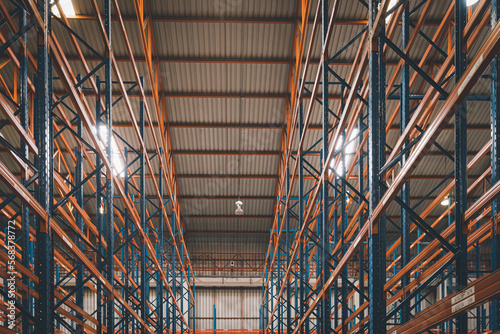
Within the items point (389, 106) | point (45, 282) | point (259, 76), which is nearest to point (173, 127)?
point (259, 76)

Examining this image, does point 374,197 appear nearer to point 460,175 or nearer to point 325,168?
point 460,175

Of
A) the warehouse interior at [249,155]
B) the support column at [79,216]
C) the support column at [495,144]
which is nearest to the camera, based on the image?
the support column at [495,144]

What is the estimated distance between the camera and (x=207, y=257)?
1465 inches

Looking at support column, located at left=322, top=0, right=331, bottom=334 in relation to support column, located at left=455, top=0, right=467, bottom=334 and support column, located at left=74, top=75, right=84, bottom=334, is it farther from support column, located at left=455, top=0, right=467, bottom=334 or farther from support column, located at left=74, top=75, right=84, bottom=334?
support column, located at left=74, top=75, right=84, bottom=334

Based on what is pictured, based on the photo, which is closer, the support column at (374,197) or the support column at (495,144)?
the support column at (495,144)

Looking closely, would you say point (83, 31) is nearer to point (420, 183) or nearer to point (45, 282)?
point (45, 282)

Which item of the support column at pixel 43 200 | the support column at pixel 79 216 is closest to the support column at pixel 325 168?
the support column at pixel 79 216

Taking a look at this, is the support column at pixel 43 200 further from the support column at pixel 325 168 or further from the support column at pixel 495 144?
the support column at pixel 495 144

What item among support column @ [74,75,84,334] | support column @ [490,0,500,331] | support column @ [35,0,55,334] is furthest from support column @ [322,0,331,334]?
support column @ [35,0,55,334]

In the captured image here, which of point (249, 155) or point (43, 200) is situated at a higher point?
point (249, 155)

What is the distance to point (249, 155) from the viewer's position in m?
28.5

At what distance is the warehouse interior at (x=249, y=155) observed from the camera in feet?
22.2

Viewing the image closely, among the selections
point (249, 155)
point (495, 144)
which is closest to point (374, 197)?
point (495, 144)

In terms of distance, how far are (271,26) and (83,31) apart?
8.33 meters
